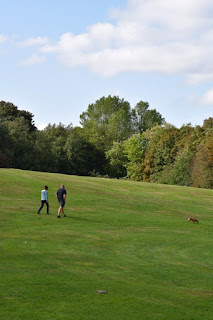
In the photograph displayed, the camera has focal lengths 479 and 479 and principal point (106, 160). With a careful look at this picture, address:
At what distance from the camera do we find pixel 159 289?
17.1 meters

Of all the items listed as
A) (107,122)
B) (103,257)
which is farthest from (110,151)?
(103,257)

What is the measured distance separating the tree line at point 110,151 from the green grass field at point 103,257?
41996mm

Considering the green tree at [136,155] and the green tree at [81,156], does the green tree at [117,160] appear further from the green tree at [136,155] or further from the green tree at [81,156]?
the green tree at [136,155]

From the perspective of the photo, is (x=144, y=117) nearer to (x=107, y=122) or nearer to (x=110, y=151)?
(x=107, y=122)

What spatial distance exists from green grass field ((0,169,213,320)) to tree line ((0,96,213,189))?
41996 millimetres

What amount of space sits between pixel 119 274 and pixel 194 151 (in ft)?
252

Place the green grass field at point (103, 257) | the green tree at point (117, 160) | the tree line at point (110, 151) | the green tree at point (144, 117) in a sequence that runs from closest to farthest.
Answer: the green grass field at point (103, 257)
the tree line at point (110, 151)
the green tree at point (117, 160)
the green tree at point (144, 117)

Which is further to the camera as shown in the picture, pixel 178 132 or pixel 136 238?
pixel 178 132

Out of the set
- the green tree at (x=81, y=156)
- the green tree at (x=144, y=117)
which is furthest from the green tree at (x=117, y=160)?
the green tree at (x=144, y=117)

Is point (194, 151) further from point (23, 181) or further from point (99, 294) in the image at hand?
point (99, 294)

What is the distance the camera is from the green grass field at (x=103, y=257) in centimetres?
1457

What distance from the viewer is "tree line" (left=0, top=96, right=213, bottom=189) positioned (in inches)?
3578

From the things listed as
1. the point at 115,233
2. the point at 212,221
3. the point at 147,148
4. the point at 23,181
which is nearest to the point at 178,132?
the point at 147,148

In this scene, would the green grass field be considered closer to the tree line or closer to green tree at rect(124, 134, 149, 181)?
the tree line
